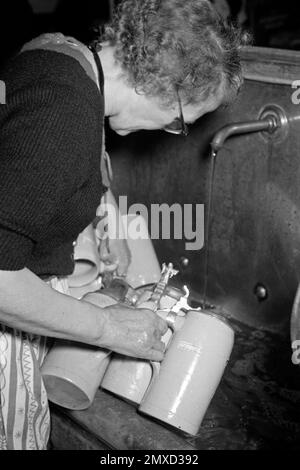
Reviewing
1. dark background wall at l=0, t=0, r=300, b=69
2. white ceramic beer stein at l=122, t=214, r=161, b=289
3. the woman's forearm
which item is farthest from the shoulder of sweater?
dark background wall at l=0, t=0, r=300, b=69

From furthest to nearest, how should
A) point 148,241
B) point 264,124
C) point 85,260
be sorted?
point 148,241 < point 85,260 < point 264,124

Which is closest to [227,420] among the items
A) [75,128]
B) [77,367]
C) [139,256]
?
[77,367]

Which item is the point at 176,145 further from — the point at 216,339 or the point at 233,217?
the point at 216,339

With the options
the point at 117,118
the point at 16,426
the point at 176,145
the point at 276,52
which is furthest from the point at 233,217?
the point at 16,426

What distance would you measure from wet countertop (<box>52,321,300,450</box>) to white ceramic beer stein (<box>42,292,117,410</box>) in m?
0.09

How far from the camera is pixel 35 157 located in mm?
893

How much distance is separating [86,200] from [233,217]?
2.87 feet

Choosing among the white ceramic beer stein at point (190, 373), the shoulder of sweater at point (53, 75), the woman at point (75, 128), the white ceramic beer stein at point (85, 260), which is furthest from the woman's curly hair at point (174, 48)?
the white ceramic beer stein at point (85, 260)

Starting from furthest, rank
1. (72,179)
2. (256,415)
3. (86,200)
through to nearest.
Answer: (256,415) → (86,200) → (72,179)

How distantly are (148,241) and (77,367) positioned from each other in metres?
0.64

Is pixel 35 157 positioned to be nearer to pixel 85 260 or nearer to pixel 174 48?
pixel 174 48
